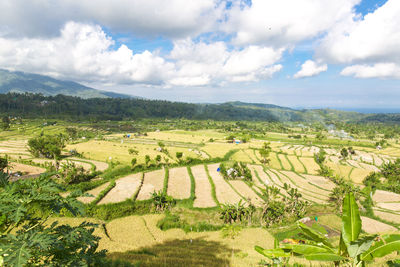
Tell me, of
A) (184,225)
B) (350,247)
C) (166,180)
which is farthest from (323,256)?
(166,180)

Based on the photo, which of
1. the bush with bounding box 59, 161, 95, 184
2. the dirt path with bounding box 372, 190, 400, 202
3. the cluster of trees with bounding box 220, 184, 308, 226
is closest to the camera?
the cluster of trees with bounding box 220, 184, 308, 226

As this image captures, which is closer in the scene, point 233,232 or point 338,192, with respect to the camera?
point 233,232

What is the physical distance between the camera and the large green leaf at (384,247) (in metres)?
2.82

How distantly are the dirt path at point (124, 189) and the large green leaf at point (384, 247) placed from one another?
3242cm

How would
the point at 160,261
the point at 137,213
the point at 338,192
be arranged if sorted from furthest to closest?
1. the point at 338,192
2. the point at 137,213
3. the point at 160,261

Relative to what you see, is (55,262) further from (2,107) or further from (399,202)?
(2,107)

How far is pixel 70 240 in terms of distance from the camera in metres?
4.18

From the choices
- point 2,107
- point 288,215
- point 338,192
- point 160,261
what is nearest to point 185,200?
point 288,215

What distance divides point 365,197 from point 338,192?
8.88m

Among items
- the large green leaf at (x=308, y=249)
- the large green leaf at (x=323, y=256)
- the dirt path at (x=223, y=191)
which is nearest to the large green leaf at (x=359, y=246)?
the large green leaf at (x=323, y=256)

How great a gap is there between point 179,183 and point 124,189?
10379 millimetres

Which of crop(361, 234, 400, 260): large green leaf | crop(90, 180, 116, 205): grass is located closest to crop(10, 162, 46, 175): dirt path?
crop(90, 180, 116, 205): grass

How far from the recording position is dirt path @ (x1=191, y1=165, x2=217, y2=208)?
108 ft

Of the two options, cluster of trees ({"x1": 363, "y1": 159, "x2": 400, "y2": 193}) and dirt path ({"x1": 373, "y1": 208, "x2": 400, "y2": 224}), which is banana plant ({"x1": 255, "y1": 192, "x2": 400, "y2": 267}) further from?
cluster of trees ({"x1": 363, "y1": 159, "x2": 400, "y2": 193})
